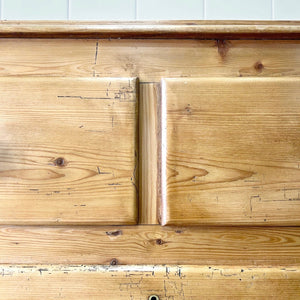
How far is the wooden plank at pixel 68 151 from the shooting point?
404 millimetres

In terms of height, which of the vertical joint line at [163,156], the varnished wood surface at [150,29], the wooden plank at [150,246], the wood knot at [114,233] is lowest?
the wooden plank at [150,246]

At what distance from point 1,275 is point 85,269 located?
117 millimetres

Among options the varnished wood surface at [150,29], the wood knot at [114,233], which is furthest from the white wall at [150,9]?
the wood knot at [114,233]

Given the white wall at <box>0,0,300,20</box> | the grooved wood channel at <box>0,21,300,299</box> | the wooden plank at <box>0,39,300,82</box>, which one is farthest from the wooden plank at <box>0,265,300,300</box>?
the white wall at <box>0,0,300,20</box>

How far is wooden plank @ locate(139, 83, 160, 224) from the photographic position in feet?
1.36

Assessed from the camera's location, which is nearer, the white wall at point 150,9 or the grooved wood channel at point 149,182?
the grooved wood channel at point 149,182

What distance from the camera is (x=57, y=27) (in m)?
0.42

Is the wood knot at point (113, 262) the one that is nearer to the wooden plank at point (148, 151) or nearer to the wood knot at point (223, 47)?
the wooden plank at point (148, 151)

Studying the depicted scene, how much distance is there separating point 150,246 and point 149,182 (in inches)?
3.7

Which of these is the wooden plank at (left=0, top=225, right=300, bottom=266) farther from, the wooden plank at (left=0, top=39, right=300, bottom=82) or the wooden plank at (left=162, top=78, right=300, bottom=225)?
the wooden plank at (left=0, top=39, right=300, bottom=82)

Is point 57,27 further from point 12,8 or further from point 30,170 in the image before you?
point 12,8

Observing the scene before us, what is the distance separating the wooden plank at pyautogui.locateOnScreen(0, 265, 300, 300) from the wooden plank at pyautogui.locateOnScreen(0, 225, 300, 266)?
2cm

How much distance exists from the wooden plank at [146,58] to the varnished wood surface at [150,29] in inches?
0.4

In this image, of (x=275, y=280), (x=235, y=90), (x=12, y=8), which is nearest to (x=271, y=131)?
(x=235, y=90)
